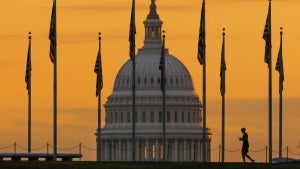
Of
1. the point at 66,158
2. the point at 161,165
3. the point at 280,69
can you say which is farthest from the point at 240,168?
the point at 280,69

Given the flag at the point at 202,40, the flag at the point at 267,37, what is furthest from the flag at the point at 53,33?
the flag at the point at 267,37

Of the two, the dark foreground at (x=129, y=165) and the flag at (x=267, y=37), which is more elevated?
the flag at (x=267, y=37)

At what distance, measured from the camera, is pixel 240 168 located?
140250 mm

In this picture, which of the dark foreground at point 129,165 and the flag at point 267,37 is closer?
the dark foreground at point 129,165

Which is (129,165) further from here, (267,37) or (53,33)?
(267,37)

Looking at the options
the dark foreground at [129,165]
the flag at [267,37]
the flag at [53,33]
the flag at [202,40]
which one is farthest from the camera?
the flag at [202,40]

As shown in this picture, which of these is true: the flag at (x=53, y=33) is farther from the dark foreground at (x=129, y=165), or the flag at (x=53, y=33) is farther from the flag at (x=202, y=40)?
the dark foreground at (x=129, y=165)

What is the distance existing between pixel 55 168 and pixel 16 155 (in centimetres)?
3276

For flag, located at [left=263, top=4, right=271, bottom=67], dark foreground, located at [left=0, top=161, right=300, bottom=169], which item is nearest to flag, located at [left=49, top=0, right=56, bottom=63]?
flag, located at [left=263, top=4, right=271, bottom=67]

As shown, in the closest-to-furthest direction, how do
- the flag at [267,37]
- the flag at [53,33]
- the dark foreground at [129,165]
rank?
the dark foreground at [129,165]
the flag at [53,33]
the flag at [267,37]

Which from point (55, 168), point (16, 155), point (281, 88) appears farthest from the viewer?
point (281, 88)

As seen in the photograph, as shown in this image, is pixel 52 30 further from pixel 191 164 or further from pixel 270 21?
pixel 191 164

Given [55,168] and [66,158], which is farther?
[66,158]

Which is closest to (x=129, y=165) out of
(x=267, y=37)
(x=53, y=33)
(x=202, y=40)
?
(x=53, y=33)
